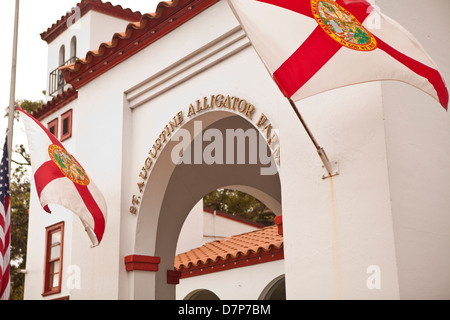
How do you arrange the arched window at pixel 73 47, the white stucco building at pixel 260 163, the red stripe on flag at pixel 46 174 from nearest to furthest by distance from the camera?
1. the white stucco building at pixel 260 163
2. the red stripe on flag at pixel 46 174
3. the arched window at pixel 73 47

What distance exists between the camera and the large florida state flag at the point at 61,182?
8445 mm

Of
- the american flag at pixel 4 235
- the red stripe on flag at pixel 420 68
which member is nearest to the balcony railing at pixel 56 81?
the american flag at pixel 4 235

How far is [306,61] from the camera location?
18.8 ft

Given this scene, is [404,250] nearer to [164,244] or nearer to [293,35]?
[293,35]

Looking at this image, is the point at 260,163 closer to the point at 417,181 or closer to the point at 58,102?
the point at 417,181

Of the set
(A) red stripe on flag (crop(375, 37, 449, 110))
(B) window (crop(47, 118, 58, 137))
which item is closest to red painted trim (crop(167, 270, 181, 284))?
(A) red stripe on flag (crop(375, 37, 449, 110))

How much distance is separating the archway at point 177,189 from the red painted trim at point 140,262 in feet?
0.31

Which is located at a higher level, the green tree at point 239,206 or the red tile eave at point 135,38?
the green tree at point 239,206

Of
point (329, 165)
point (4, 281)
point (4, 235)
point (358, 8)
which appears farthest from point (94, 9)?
point (358, 8)

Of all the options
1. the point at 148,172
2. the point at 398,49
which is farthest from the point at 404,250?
the point at 148,172

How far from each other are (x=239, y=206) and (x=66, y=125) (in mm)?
12933

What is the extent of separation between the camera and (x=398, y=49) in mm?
5746

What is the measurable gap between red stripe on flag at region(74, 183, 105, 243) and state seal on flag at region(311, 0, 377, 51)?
4.37 meters

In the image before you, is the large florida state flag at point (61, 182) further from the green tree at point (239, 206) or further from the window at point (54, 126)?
the green tree at point (239, 206)
